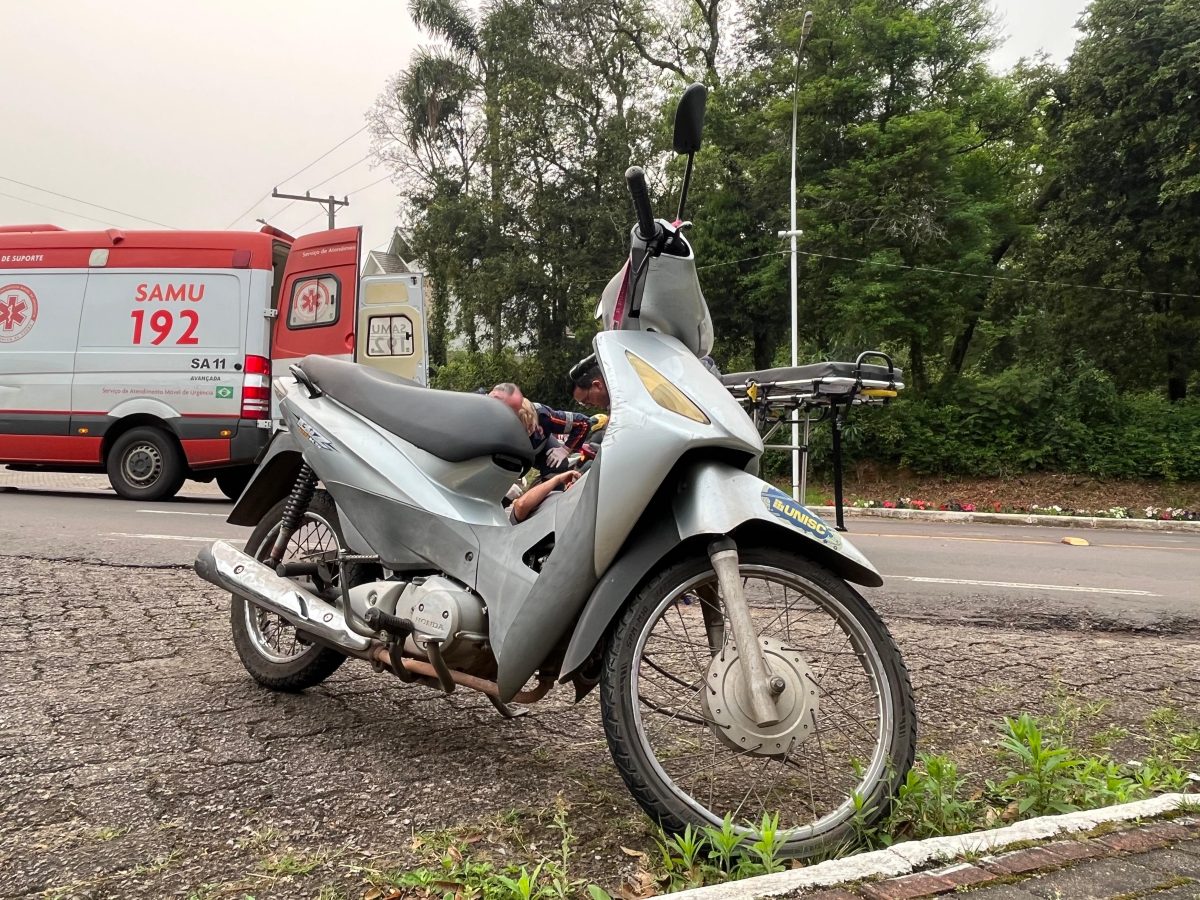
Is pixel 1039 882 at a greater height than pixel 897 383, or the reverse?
pixel 897 383

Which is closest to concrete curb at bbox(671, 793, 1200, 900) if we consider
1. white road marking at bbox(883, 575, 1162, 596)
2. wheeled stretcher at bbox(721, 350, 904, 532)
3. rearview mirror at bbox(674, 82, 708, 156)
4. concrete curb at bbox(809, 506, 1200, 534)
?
rearview mirror at bbox(674, 82, 708, 156)

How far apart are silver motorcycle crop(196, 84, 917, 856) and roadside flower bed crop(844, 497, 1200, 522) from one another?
14.3 m

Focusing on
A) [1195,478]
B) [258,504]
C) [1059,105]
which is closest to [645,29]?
[1059,105]

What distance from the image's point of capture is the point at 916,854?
6.05ft

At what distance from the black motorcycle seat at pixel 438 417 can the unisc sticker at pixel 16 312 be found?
932 cm

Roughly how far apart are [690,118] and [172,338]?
9.19 m

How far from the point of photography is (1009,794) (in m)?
2.43

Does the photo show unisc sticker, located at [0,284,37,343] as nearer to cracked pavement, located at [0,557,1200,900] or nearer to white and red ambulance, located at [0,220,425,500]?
white and red ambulance, located at [0,220,425,500]

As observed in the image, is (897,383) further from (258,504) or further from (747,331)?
(747,331)

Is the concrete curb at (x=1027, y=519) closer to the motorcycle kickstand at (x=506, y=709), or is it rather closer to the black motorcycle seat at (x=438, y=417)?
the motorcycle kickstand at (x=506, y=709)

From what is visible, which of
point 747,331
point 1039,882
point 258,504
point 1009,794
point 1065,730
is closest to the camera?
point 1039,882

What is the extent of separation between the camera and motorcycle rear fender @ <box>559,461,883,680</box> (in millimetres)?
2084

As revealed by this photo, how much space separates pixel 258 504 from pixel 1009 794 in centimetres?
283

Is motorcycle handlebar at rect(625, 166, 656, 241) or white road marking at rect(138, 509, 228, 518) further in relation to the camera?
white road marking at rect(138, 509, 228, 518)
